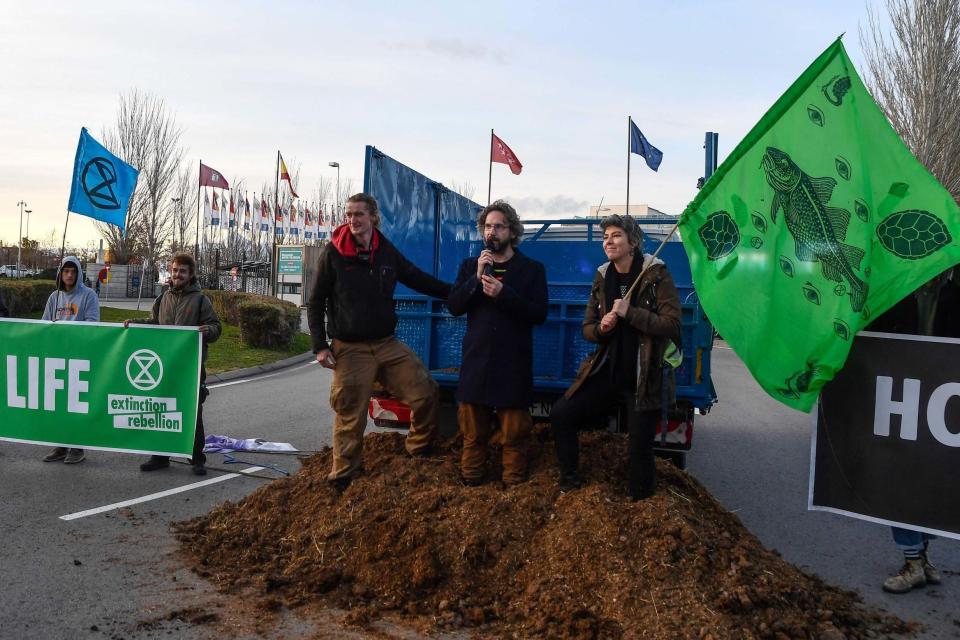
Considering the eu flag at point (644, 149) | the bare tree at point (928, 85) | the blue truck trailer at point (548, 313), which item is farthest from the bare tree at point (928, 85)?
the blue truck trailer at point (548, 313)

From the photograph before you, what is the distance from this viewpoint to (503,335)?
507 cm

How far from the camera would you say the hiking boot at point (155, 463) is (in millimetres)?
6928

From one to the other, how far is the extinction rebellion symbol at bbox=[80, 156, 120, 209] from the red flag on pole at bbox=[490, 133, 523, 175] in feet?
34.1

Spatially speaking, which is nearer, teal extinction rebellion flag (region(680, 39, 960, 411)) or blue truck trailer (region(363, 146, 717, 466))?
teal extinction rebellion flag (region(680, 39, 960, 411))

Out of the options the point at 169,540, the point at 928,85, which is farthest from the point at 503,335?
the point at 928,85

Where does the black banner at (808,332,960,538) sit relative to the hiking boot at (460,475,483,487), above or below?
above

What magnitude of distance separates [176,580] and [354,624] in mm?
1200

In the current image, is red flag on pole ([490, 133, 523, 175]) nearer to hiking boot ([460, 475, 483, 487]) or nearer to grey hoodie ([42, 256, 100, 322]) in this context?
grey hoodie ([42, 256, 100, 322])

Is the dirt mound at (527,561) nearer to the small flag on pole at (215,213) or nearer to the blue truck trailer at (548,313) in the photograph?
the blue truck trailer at (548,313)

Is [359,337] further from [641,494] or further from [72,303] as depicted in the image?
[72,303]

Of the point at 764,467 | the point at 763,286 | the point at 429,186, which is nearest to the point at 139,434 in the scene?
the point at 429,186

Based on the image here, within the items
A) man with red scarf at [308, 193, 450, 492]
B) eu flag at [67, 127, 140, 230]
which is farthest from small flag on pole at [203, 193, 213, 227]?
man with red scarf at [308, 193, 450, 492]

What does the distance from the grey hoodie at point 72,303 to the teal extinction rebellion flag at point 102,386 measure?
32 centimetres

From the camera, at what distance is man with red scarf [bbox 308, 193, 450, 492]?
5.33 meters
